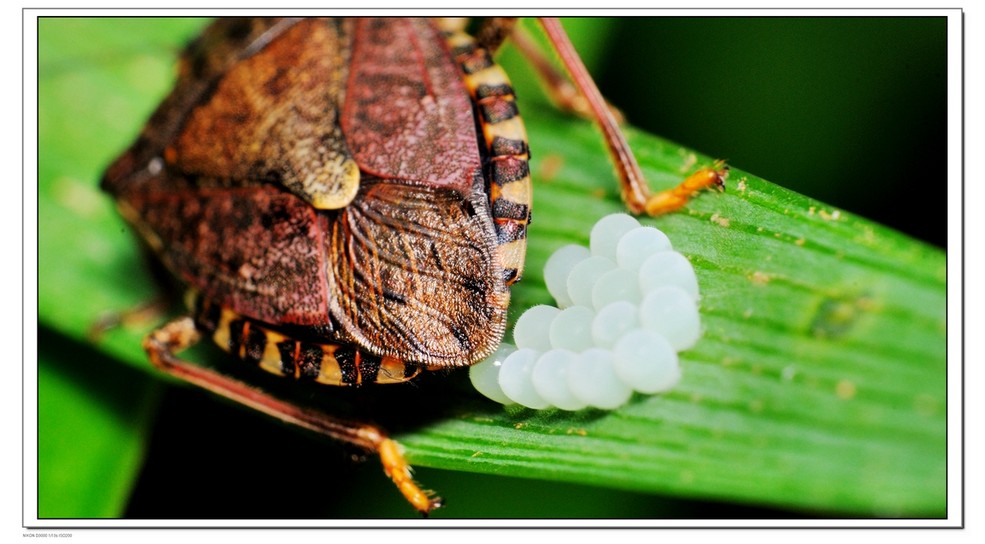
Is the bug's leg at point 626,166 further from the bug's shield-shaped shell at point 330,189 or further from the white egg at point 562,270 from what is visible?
the bug's shield-shaped shell at point 330,189

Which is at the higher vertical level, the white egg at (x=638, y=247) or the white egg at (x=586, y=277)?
the white egg at (x=638, y=247)

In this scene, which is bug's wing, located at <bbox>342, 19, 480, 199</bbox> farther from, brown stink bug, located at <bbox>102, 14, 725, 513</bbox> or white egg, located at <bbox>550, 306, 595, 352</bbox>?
white egg, located at <bbox>550, 306, 595, 352</bbox>

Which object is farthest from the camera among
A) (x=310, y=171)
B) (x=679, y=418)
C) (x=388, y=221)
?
(x=310, y=171)

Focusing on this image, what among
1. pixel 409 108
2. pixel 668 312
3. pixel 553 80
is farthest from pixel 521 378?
pixel 553 80

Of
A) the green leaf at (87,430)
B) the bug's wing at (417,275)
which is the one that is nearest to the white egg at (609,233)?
the bug's wing at (417,275)
